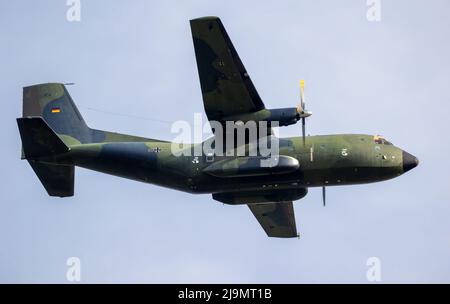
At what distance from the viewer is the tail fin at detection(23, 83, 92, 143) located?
3884 cm

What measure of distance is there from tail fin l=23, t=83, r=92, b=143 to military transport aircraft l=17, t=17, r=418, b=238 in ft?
6.82

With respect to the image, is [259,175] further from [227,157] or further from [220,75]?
[220,75]

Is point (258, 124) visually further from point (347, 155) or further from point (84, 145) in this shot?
point (84, 145)

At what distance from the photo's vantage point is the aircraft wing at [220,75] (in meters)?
33.8

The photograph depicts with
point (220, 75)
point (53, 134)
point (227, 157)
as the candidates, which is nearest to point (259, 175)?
point (227, 157)

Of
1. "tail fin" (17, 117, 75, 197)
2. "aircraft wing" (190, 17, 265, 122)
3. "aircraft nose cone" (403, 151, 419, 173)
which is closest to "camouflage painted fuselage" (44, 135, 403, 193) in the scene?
"aircraft nose cone" (403, 151, 419, 173)

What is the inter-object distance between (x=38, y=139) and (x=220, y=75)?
813 cm

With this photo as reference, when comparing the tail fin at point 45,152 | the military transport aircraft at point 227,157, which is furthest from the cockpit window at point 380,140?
the tail fin at point 45,152

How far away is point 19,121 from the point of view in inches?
1373

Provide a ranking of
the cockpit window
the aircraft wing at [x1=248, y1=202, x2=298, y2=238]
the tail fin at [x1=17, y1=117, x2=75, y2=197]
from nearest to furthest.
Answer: the tail fin at [x1=17, y1=117, x2=75, y2=197]
the cockpit window
the aircraft wing at [x1=248, y1=202, x2=298, y2=238]

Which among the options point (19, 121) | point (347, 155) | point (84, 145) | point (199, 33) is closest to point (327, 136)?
point (347, 155)

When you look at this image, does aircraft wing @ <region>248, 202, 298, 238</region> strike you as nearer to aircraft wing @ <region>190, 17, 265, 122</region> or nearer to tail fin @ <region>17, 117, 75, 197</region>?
aircraft wing @ <region>190, 17, 265, 122</region>

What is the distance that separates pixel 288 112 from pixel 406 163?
536 cm

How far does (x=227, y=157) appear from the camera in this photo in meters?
35.3
